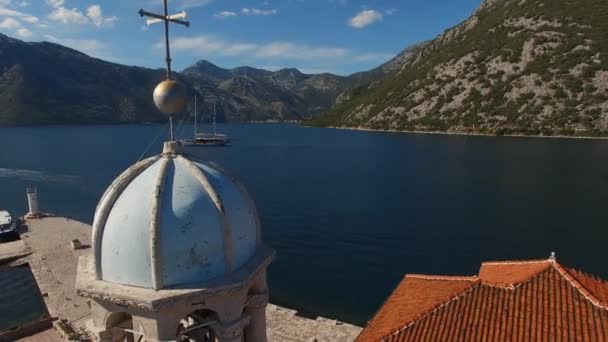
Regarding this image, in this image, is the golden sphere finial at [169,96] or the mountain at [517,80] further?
the mountain at [517,80]

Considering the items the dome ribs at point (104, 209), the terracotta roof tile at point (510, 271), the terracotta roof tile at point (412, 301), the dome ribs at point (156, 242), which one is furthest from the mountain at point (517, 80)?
the dome ribs at point (156, 242)

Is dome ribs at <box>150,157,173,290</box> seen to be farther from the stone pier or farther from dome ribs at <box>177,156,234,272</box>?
the stone pier

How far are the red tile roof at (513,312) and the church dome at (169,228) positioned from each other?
7887 millimetres

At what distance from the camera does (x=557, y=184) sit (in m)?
59.9

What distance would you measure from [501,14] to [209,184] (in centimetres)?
19612

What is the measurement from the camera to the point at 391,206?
51562 millimetres

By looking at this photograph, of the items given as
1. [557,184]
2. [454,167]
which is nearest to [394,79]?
[454,167]

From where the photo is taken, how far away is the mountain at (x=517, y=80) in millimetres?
119250

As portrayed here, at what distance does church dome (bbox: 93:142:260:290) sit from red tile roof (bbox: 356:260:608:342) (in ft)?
25.9

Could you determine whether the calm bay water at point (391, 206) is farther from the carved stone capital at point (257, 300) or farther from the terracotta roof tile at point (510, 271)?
the carved stone capital at point (257, 300)

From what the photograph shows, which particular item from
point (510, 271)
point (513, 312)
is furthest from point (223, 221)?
point (510, 271)

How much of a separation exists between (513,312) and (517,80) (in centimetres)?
13825

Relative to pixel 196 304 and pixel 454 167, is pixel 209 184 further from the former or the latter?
pixel 454 167

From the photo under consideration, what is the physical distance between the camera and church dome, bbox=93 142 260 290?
588cm
